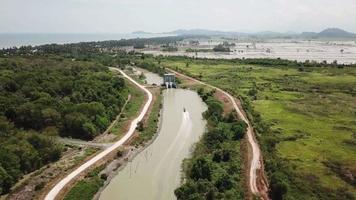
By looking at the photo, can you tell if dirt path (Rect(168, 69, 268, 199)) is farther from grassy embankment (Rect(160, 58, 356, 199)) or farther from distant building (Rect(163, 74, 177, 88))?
distant building (Rect(163, 74, 177, 88))

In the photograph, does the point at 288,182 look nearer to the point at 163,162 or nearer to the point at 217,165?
the point at 217,165

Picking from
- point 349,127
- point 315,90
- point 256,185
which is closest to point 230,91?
point 315,90

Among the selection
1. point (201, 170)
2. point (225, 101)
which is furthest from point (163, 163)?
point (225, 101)

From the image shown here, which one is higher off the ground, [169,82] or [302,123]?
[169,82]

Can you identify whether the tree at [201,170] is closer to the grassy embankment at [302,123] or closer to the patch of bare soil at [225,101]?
the grassy embankment at [302,123]

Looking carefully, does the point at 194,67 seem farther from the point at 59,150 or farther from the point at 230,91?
the point at 59,150

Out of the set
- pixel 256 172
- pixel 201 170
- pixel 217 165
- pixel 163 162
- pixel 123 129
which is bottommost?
pixel 163 162

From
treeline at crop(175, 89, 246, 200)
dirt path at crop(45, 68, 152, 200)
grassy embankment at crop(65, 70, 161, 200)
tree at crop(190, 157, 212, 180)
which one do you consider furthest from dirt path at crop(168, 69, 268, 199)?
dirt path at crop(45, 68, 152, 200)

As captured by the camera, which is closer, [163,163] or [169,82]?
[163,163]
